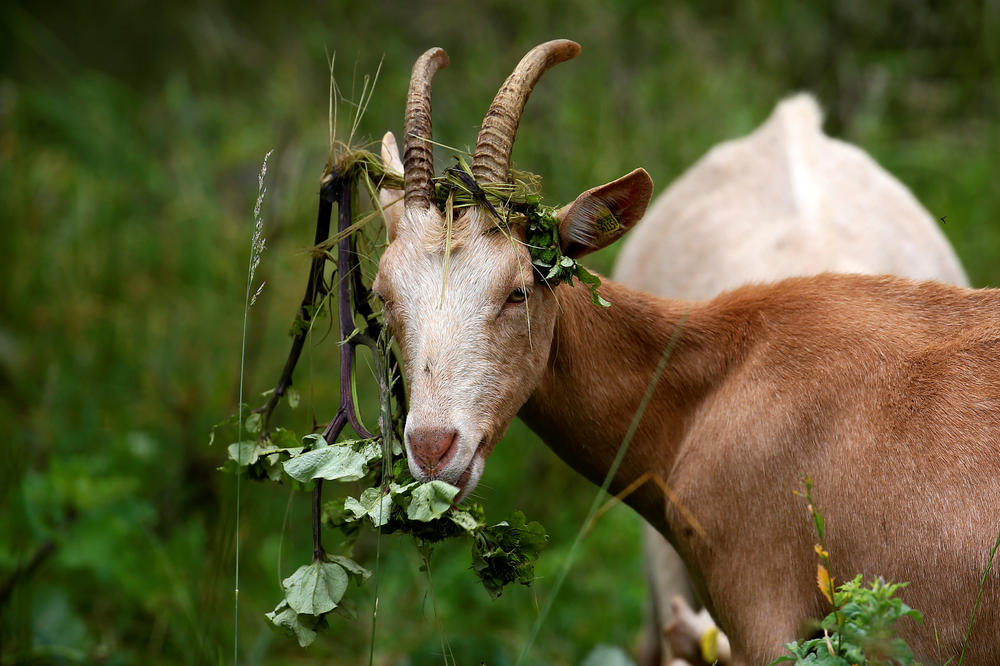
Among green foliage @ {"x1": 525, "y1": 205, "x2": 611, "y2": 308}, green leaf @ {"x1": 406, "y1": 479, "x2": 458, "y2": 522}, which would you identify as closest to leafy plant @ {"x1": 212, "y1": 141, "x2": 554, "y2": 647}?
green leaf @ {"x1": 406, "y1": 479, "x2": 458, "y2": 522}

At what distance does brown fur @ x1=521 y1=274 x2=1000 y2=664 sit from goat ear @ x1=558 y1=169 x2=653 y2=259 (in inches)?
9.4

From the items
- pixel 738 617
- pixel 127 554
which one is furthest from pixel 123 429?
pixel 738 617

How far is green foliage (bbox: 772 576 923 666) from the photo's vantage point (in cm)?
213

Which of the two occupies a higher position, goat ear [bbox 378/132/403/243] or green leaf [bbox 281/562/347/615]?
goat ear [bbox 378/132/403/243]

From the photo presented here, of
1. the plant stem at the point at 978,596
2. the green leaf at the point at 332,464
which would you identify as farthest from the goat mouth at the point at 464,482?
the plant stem at the point at 978,596

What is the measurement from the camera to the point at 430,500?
2.59 m

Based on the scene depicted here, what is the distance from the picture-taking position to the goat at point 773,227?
446cm

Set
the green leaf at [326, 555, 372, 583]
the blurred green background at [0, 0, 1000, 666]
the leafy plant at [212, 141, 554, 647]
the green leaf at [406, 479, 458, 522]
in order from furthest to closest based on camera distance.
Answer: the blurred green background at [0, 0, 1000, 666] → the green leaf at [326, 555, 372, 583] → the leafy plant at [212, 141, 554, 647] → the green leaf at [406, 479, 458, 522]

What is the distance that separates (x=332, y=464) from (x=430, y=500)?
326mm

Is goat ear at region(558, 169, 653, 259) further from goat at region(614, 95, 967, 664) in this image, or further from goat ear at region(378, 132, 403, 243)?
goat at region(614, 95, 967, 664)

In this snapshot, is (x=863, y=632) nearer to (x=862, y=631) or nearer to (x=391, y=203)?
(x=862, y=631)

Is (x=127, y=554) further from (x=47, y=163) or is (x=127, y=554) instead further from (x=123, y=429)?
(x=47, y=163)

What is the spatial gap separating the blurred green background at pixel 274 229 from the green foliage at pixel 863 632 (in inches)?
91.9

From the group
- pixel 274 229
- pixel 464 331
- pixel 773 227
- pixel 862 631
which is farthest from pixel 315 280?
pixel 274 229
